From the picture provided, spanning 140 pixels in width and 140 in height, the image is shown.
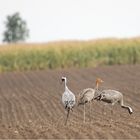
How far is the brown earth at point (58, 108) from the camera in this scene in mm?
13711

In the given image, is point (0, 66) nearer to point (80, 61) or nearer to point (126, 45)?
point (80, 61)

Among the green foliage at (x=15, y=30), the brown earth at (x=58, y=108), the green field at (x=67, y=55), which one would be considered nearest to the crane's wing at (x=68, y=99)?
the brown earth at (x=58, y=108)

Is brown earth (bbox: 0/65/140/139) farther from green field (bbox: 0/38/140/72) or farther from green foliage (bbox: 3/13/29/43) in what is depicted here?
green foliage (bbox: 3/13/29/43)

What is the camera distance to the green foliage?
66.1 meters

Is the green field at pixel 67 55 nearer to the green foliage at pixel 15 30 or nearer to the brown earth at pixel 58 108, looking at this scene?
the brown earth at pixel 58 108

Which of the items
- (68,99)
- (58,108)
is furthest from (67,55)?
(68,99)

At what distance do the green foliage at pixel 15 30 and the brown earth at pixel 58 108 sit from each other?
26258mm

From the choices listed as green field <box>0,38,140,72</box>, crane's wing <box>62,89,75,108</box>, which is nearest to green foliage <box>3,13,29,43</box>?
green field <box>0,38,140,72</box>

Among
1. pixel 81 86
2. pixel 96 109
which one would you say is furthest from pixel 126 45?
pixel 96 109

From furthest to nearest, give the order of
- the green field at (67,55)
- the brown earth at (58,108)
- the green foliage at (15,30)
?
the green foliage at (15,30), the green field at (67,55), the brown earth at (58,108)

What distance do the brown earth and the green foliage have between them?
1034 inches

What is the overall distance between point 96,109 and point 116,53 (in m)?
24.5

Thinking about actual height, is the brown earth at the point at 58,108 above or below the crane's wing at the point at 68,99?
A: below

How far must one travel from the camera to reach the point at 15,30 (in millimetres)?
67062
